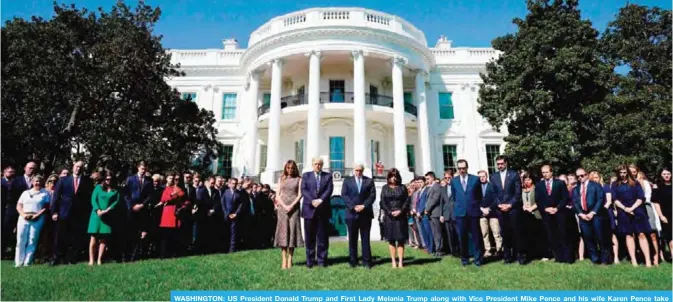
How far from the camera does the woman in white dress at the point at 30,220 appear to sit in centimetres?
618

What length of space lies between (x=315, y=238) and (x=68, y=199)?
3.86m

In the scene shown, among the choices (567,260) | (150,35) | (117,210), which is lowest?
(567,260)

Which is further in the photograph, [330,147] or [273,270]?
[330,147]

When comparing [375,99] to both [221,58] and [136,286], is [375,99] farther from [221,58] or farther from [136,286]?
[136,286]

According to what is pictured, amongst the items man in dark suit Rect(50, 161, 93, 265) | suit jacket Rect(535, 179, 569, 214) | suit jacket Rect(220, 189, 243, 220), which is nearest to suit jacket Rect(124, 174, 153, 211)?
man in dark suit Rect(50, 161, 93, 265)

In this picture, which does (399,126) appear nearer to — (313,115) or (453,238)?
(313,115)

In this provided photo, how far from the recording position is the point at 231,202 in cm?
852

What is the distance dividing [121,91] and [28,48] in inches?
95.6

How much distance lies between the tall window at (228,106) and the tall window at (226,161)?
1630 millimetres

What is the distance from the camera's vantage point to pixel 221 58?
22.1 metres

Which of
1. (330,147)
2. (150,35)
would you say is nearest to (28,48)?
(150,35)

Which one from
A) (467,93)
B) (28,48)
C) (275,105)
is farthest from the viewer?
(467,93)

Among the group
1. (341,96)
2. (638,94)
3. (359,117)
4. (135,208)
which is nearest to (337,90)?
(341,96)

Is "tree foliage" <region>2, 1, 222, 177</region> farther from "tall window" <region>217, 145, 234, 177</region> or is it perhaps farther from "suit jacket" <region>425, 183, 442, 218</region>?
"suit jacket" <region>425, 183, 442, 218</region>
